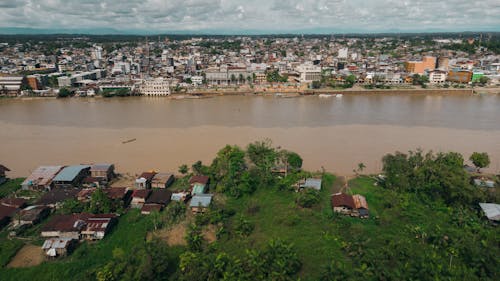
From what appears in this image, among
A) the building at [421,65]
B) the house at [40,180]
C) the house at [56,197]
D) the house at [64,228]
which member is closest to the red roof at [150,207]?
the house at [64,228]

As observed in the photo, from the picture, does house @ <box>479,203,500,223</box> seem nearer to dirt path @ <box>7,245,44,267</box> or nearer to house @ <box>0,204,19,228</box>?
dirt path @ <box>7,245,44,267</box>

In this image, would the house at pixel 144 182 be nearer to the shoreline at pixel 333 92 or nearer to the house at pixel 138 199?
the house at pixel 138 199

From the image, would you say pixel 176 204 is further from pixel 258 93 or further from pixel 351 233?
pixel 258 93

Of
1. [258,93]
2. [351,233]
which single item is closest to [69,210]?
[351,233]

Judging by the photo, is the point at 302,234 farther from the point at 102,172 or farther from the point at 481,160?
the point at 481,160

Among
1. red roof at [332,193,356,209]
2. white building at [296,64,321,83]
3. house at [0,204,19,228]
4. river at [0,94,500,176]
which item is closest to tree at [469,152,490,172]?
river at [0,94,500,176]
